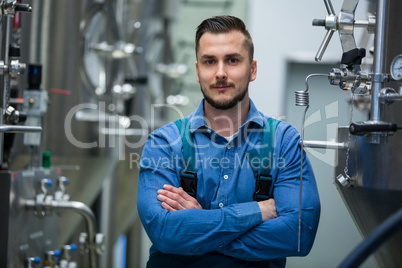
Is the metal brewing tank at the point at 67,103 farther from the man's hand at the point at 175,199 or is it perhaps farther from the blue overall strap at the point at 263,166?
the blue overall strap at the point at 263,166

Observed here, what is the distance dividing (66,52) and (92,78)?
379mm

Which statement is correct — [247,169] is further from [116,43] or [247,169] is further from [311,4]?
[311,4]

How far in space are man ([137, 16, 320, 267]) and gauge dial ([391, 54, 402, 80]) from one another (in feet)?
1.15

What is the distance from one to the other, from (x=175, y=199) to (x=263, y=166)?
0.25 m

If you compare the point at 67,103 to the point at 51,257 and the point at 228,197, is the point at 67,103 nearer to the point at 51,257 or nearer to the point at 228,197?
the point at 51,257

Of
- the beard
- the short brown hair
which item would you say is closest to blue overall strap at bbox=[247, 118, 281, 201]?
the beard

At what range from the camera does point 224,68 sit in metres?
1.69

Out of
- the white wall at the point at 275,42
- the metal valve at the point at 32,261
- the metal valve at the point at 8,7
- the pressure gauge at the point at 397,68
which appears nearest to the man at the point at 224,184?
the pressure gauge at the point at 397,68

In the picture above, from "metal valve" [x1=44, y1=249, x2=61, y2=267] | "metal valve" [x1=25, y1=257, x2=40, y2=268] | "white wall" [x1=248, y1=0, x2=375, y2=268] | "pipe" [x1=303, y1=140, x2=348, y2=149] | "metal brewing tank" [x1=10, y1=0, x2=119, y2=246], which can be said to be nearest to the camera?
"pipe" [x1=303, y1=140, x2=348, y2=149]

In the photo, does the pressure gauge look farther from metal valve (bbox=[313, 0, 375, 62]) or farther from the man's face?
the man's face

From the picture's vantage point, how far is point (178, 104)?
5227mm

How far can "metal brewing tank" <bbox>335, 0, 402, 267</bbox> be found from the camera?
1440 millimetres

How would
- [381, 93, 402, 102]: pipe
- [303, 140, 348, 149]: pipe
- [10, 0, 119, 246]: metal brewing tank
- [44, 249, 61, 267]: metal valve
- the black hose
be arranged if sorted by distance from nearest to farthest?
1. the black hose
2. [381, 93, 402, 102]: pipe
3. [303, 140, 348, 149]: pipe
4. [44, 249, 61, 267]: metal valve
5. [10, 0, 119, 246]: metal brewing tank

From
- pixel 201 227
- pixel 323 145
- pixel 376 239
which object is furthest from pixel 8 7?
pixel 376 239
